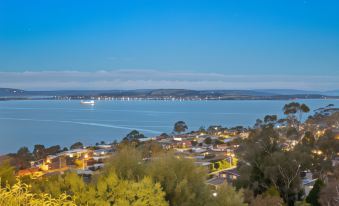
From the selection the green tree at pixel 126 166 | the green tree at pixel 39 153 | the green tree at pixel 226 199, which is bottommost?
the green tree at pixel 39 153

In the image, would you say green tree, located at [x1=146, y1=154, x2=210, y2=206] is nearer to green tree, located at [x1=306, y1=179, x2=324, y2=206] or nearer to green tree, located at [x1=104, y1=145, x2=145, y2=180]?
green tree, located at [x1=104, y1=145, x2=145, y2=180]

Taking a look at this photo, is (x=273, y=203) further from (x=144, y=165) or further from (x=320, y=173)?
(x=320, y=173)

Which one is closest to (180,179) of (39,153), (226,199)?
(226,199)

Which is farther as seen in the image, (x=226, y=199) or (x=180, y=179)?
(x=180, y=179)

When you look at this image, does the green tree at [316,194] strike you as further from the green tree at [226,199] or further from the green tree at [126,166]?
the green tree at [126,166]

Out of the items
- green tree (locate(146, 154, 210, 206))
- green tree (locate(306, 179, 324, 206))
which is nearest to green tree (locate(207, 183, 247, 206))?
green tree (locate(146, 154, 210, 206))

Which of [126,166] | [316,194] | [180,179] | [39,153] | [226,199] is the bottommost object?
[39,153]

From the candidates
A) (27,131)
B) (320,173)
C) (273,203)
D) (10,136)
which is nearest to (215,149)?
(320,173)

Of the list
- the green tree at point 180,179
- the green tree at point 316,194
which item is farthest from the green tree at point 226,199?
the green tree at point 316,194

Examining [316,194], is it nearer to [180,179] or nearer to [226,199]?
[226,199]

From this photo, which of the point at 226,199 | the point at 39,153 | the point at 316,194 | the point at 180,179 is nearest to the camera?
the point at 226,199

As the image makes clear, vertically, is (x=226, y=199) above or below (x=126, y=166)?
below
